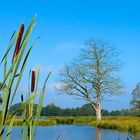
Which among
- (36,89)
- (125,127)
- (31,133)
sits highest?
(125,127)

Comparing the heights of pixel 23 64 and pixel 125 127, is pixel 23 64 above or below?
below

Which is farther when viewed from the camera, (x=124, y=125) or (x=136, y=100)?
Answer: (x=136, y=100)

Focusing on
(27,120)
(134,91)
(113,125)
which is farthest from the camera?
(134,91)

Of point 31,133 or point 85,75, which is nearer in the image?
point 31,133

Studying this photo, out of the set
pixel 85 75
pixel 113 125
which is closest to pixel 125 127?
pixel 113 125

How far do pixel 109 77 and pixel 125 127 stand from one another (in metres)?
10.9

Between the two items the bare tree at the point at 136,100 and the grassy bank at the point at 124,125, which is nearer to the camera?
the grassy bank at the point at 124,125

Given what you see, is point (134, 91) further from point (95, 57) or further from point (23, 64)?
point (23, 64)

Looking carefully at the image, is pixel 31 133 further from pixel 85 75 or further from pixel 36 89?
pixel 85 75

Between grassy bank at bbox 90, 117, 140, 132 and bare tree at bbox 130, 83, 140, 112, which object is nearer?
grassy bank at bbox 90, 117, 140, 132

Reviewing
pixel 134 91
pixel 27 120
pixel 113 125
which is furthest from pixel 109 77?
pixel 27 120

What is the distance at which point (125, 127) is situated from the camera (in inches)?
832

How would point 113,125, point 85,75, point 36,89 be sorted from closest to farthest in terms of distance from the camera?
1. point 36,89
2. point 113,125
3. point 85,75

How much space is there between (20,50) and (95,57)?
30.5 m
